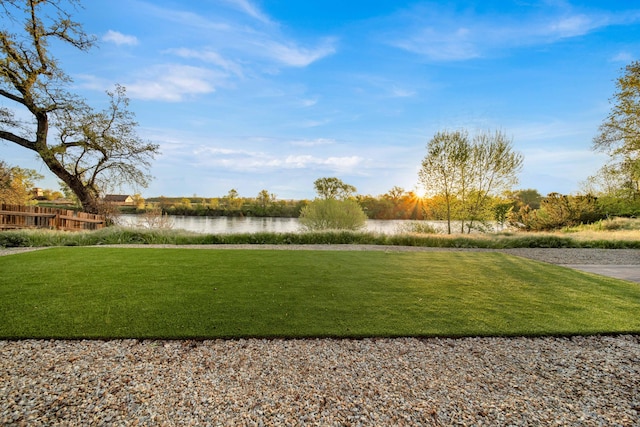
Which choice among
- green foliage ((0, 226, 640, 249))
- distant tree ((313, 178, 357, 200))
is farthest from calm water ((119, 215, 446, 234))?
distant tree ((313, 178, 357, 200))

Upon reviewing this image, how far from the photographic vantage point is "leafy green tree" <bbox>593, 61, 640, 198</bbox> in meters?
12.9

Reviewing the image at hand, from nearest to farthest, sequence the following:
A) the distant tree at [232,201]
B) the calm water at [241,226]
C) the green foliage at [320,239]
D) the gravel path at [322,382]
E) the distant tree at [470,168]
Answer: the gravel path at [322,382] → the green foliage at [320,239] → the calm water at [241,226] → the distant tree at [470,168] → the distant tree at [232,201]

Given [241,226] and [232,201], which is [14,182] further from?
[232,201]

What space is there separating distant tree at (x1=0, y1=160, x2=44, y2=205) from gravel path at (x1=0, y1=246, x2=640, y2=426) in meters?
A: 14.8

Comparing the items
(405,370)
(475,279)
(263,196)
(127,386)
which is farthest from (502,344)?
(263,196)

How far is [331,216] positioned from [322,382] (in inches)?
466

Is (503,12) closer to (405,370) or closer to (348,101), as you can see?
(348,101)

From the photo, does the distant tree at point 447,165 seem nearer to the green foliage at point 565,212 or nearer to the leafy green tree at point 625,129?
the leafy green tree at point 625,129

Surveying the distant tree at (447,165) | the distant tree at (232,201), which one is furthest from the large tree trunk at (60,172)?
the distant tree at (447,165)

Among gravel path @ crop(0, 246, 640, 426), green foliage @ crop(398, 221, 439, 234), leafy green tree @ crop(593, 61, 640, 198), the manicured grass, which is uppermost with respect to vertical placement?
leafy green tree @ crop(593, 61, 640, 198)

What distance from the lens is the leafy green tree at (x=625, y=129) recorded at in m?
12.9

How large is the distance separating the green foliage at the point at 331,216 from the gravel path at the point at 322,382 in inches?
433

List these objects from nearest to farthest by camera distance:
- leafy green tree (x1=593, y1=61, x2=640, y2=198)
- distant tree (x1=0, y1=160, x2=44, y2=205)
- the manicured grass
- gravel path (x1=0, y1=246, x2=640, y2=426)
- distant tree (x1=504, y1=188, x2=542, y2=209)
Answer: gravel path (x1=0, y1=246, x2=640, y2=426) → the manicured grass → leafy green tree (x1=593, y1=61, x2=640, y2=198) → distant tree (x1=0, y1=160, x2=44, y2=205) → distant tree (x1=504, y1=188, x2=542, y2=209)

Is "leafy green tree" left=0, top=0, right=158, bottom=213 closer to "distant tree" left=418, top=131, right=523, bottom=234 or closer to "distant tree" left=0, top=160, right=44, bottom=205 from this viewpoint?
"distant tree" left=0, top=160, right=44, bottom=205
